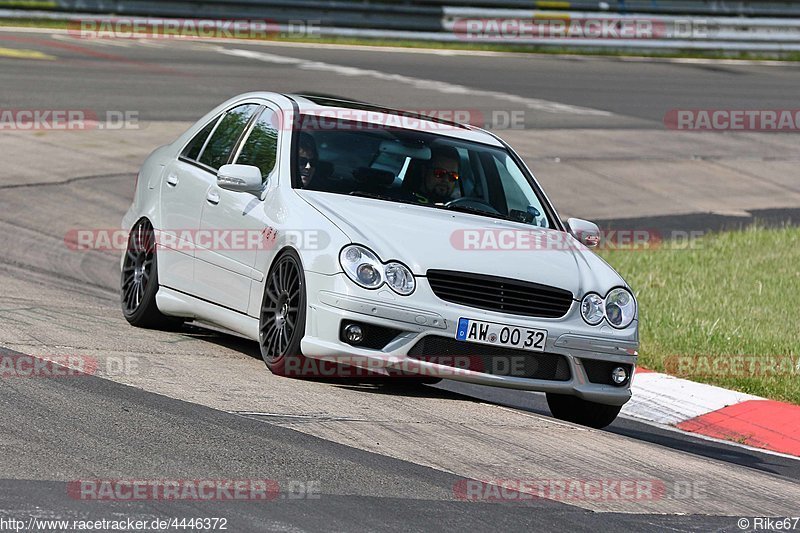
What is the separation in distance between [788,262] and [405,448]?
8.73 metres

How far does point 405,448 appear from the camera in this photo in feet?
21.6

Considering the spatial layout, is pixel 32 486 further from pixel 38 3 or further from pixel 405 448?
pixel 38 3

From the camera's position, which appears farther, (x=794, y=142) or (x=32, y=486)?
(x=794, y=142)

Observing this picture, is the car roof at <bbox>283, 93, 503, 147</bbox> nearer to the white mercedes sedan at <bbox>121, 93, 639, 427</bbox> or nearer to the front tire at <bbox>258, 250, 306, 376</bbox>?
the white mercedes sedan at <bbox>121, 93, 639, 427</bbox>

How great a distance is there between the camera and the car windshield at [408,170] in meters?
8.54

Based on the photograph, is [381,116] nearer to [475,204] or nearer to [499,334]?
[475,204]

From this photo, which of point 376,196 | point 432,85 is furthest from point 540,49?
point 376,196

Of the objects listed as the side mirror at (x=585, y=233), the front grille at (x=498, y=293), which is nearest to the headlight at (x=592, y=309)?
the front grille at (x=498, y=293)

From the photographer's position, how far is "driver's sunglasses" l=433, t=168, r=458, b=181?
880 centimetres

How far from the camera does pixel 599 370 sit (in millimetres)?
7977

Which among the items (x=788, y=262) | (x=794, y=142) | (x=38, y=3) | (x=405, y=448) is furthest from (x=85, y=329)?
(x=38, y=3)

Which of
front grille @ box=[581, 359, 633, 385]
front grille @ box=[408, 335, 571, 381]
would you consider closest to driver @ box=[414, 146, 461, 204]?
front grille @ box=[408, 335, 571, 381]

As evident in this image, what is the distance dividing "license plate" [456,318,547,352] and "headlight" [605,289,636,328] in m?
0.54

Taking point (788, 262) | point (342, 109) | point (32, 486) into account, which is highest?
point (342, 109)
